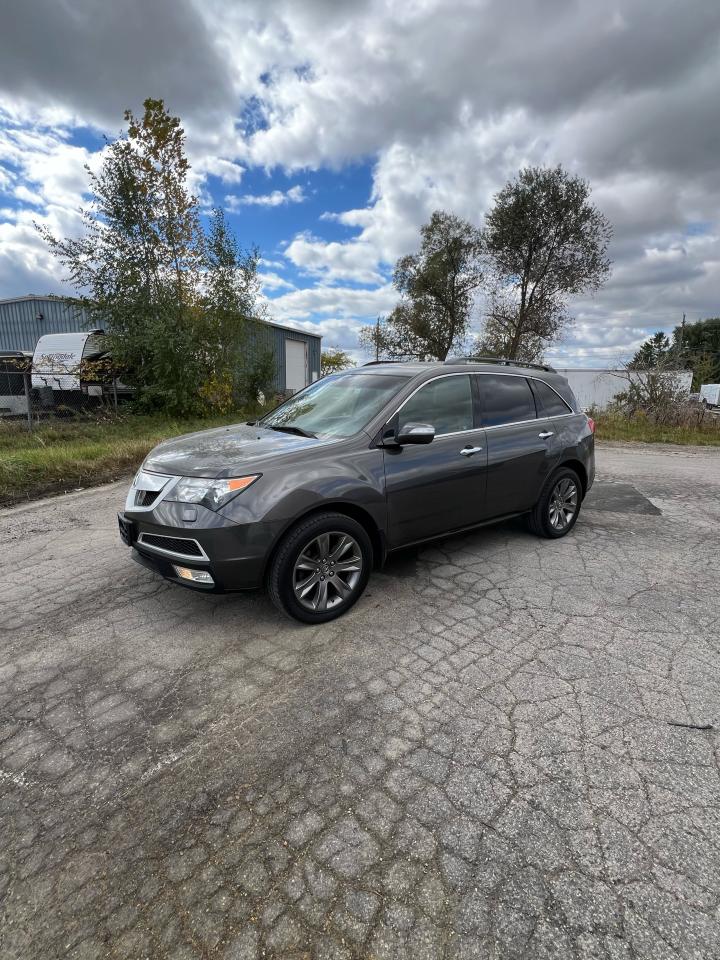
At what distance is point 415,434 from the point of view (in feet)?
11.0

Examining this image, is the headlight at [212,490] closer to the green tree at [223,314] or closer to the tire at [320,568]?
the tire at [320,568]

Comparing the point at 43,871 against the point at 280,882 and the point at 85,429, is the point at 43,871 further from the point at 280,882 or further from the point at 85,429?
the point at 85,429

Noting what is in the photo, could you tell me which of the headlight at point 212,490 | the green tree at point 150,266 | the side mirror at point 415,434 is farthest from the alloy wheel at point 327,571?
the green tree at point 150,266

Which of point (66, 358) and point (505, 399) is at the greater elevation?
point (66, 358)

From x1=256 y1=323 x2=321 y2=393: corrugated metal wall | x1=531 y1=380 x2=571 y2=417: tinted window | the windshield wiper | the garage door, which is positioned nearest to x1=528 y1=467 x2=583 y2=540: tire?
x1=531 y1=380 x2=571 y2=417: tinted window

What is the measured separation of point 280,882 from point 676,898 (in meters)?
1.28

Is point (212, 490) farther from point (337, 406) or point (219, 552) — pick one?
point (337, 406)

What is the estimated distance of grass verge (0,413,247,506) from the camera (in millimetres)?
6742

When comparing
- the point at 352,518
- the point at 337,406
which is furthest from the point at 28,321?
the point at 352,518

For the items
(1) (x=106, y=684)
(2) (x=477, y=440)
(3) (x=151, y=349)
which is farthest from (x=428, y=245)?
(1) (x=106, y=684)

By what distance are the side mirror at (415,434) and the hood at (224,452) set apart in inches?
21.4

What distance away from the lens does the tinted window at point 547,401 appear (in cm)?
471

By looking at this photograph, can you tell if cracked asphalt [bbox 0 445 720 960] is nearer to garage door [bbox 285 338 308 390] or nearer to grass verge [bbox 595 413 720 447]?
grass verge [bbox 595 413 720 447]

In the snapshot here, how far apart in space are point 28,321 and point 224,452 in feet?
94.7
